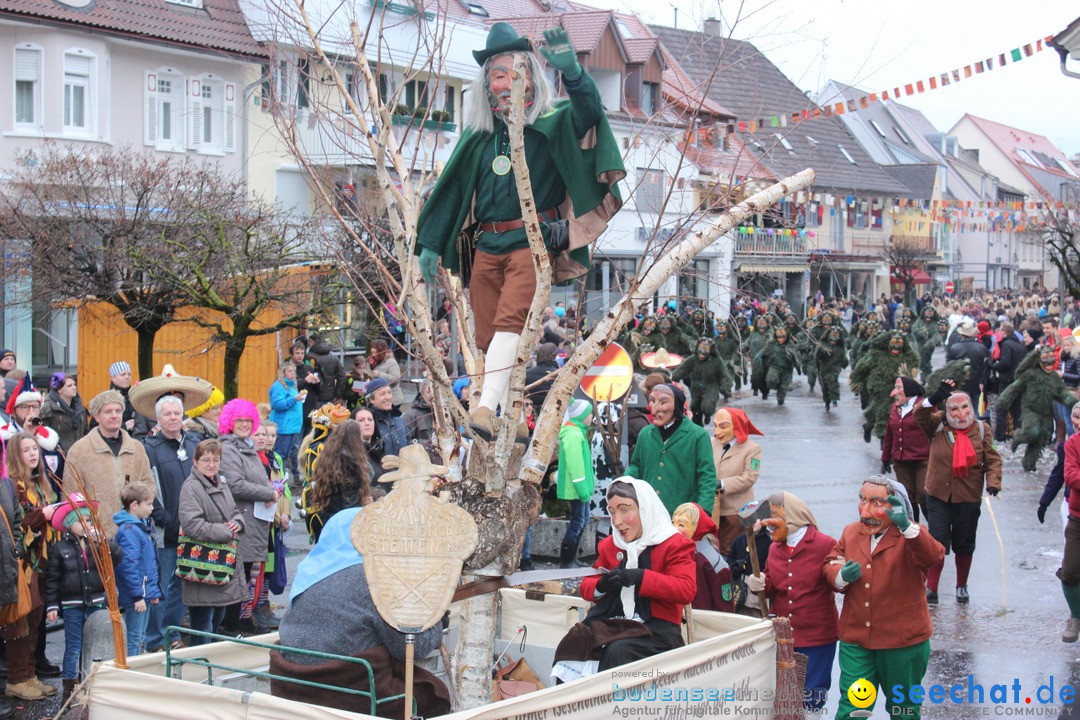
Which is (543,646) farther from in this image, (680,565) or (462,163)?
(462,163)

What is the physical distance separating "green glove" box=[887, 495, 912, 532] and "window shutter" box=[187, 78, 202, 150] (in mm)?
23692

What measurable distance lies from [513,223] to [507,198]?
11 centimetres

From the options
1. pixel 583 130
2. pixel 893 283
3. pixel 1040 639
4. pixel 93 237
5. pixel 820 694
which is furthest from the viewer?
pixel 893 283

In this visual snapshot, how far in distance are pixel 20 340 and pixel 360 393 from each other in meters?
11.6

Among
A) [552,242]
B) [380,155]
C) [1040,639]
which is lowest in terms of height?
[1040,639]

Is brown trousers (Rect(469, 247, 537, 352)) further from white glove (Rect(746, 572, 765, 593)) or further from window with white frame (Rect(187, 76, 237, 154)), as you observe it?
window with white frame (Rect(187, 76, 237, 154))

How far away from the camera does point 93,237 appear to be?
56.0ft

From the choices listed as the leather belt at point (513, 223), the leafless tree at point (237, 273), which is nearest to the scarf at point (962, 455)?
the leather belt at point (513, 223)

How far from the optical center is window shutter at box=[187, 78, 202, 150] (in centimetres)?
2783

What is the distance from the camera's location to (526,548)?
37.3 ft

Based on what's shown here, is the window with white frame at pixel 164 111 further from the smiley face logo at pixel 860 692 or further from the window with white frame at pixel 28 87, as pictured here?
the smiley face logo at pixel 860 692

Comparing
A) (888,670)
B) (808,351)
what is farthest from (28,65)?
(888,670)

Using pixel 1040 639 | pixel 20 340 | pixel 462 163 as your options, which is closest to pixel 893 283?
pixel 20 340

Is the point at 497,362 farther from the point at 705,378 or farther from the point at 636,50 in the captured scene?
the point at 636,50
